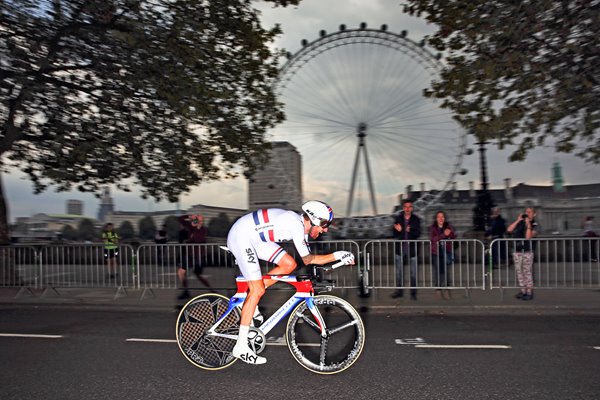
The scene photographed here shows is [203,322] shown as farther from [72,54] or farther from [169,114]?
[72,54]

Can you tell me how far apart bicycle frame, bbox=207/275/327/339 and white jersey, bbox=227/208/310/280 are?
18 centimetres

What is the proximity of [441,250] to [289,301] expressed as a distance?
6.09 meters

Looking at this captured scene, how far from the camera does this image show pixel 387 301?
389 inches

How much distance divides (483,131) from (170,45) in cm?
679

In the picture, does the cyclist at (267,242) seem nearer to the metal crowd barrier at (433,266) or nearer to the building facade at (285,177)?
the metal crowd barrier at (433,266)

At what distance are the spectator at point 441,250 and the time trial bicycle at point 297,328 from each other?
18.3 feet

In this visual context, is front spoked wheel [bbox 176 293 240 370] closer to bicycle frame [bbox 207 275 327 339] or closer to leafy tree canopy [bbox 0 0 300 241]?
bicycle frame [bbox 207 275 327 339]

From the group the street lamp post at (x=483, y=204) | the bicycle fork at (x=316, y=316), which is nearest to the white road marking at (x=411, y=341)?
the bicycle fork at (x=316, y=316)

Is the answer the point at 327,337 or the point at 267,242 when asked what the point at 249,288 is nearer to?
the point at 267,242

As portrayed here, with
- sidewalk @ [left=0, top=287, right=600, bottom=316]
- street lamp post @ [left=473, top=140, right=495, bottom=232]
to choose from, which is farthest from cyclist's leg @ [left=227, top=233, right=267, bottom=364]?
street lamp post @ [left=473, top=140, right=495, bottom=232]

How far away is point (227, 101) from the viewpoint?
12.9 m

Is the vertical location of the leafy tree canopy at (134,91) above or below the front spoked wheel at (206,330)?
above

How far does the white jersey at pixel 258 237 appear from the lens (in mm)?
4816

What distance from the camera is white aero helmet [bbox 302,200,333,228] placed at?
477 cm
